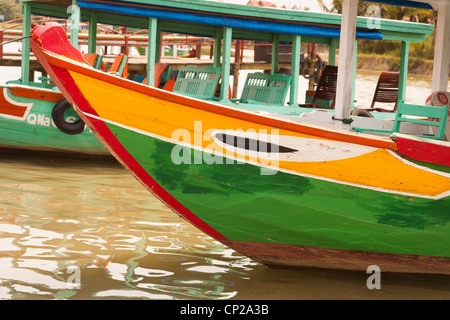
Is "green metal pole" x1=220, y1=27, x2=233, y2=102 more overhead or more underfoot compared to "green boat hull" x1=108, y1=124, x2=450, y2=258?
more overhead

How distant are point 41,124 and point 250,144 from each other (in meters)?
4.91

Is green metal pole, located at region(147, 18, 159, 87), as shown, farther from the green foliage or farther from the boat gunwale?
the green foliage

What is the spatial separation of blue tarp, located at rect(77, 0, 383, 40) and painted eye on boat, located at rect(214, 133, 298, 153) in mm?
4454

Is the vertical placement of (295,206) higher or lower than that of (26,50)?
lower

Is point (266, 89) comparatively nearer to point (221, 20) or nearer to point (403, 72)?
point (221, 20)

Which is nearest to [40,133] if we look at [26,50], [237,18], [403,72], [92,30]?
[26,50]

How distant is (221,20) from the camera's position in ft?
28.0

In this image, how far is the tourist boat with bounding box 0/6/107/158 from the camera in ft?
27.4

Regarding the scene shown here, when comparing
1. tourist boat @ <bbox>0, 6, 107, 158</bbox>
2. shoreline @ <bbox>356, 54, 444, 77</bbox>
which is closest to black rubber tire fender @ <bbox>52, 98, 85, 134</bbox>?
tourist boat @ <bbox>0, 6, 107, 158</bbox>

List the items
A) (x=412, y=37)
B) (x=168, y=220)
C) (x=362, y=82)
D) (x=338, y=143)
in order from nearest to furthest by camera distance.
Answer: (x=338, y=143) < (x=168, y=220) < (x=412, y=37) < (x=362, y=82)

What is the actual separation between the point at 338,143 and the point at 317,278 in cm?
107

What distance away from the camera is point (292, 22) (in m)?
8.94
